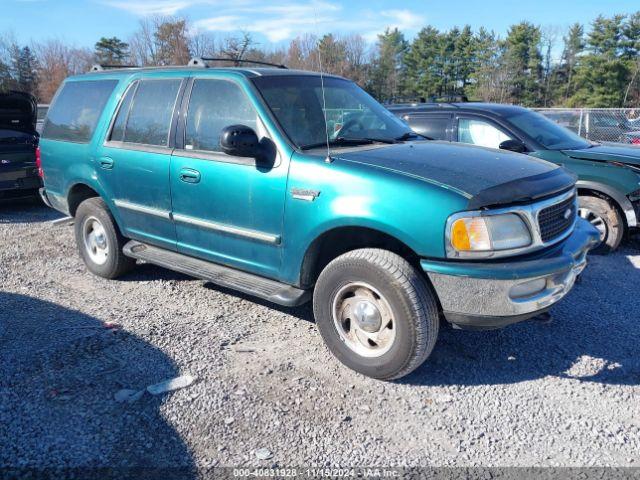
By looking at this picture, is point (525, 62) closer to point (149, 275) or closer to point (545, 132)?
point (545, 132)

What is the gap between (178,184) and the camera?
14.0 feet

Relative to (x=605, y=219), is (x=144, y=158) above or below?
above

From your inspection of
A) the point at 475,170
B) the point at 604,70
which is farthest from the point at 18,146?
the point at 604,70

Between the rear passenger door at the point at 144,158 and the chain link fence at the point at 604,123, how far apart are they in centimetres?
1245

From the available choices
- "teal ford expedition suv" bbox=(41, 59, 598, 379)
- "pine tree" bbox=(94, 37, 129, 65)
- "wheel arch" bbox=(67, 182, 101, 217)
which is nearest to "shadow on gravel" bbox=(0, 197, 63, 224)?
"wheel arch" bbox=(67, 182, 101, 217)

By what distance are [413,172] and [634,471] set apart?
1.97 metres

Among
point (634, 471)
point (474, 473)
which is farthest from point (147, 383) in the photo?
point (634, 471)

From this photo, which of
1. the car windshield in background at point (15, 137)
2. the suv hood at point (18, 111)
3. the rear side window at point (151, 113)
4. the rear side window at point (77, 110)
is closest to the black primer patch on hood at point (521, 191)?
the rear side window at point (151, 113)

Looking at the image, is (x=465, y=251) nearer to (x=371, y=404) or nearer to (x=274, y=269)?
(x=371, y=404)

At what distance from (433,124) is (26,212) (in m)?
6.83

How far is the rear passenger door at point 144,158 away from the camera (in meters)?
4.41

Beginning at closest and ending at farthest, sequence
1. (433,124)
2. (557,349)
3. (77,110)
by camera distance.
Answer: (557,349) → (77,110) → (433,124)

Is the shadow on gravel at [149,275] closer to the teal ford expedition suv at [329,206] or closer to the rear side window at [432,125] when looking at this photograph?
the teal ford expedition suv at [329,206]

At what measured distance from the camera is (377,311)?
3.35m
